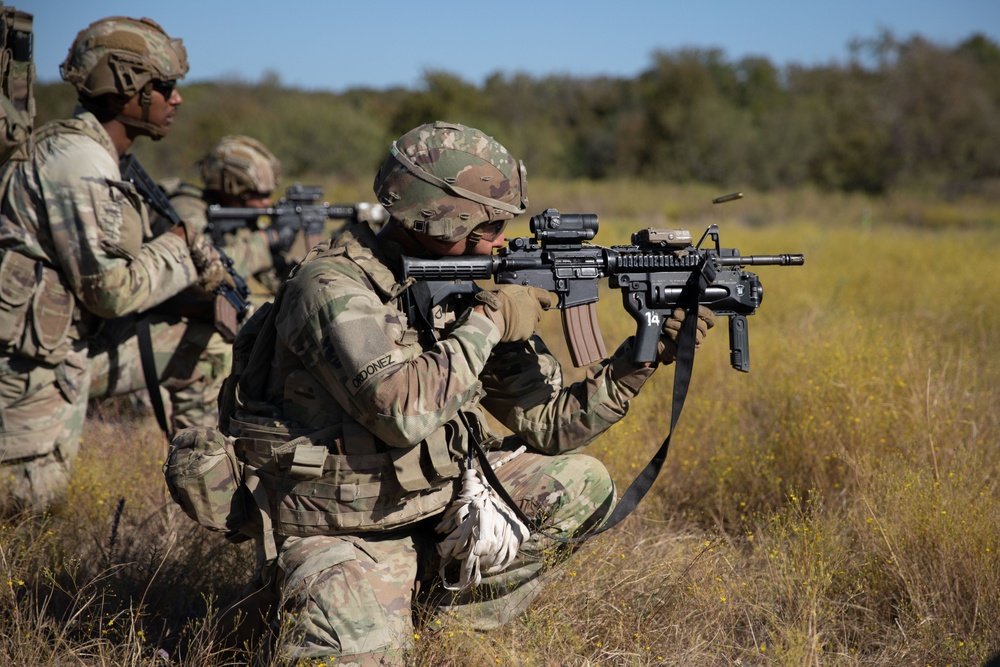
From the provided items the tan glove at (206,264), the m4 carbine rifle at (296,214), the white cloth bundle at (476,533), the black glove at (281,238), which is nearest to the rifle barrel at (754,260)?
the white cloth bundle at (476,533)

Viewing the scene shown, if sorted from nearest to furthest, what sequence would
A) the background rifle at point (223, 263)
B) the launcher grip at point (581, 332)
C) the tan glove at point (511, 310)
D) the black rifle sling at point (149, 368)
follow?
1. the tan glove at point (511, 310)
2. the launcher grip at point (581, 332)
3. the background rifle at point (223, 263)
4. the black rifle sling at point (149, 368)

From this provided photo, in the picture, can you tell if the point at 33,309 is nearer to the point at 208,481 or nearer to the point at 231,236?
the point at 208,481

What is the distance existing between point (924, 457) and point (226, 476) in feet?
10.5

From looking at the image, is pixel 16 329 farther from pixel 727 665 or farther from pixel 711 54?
pixel 711 54

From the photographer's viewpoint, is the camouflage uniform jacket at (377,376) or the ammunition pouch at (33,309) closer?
the camouflage uniform jacket at (377,376)

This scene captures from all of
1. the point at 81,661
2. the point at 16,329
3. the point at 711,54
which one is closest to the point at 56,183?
the point at 16,329

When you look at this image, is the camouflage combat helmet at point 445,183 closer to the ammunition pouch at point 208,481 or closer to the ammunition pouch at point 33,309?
the ammunition pouch at point 208,481

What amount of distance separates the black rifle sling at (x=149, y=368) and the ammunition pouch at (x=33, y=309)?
0.74 meters

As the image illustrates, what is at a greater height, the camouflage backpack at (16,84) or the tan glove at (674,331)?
the camouflage backpack at (16,84)

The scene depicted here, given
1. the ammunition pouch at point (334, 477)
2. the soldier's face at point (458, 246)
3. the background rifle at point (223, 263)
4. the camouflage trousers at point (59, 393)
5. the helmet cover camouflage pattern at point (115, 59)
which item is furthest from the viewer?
the background rifle at point (223, 263)

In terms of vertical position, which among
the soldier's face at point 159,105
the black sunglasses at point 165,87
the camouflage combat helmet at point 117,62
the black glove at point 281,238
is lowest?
the black glove at point 281,238

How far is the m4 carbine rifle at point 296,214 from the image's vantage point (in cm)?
650

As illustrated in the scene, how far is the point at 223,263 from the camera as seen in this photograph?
5.28 meters

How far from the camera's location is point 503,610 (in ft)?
10.6
